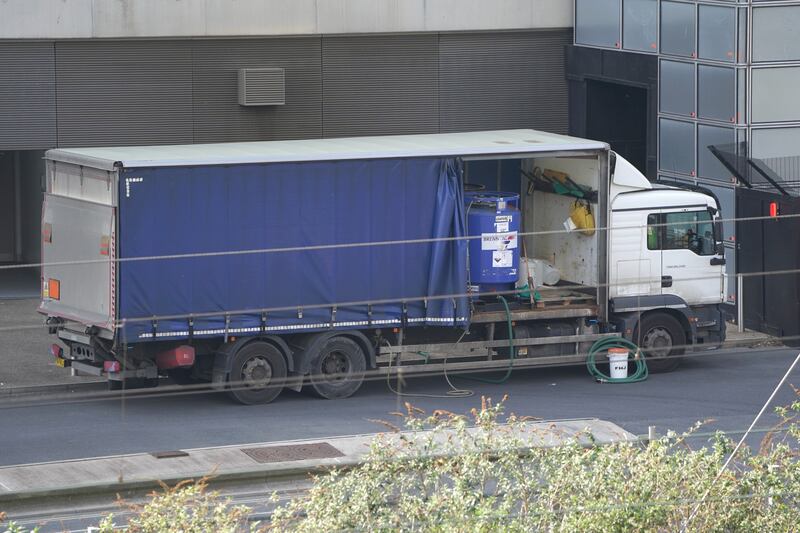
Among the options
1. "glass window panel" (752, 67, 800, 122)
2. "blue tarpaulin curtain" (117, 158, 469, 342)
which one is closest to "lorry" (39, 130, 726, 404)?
"blue tarpaulin curtain" (117, 158, 469, 342)

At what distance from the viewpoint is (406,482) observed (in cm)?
1066

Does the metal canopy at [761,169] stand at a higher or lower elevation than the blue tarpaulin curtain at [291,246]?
higher

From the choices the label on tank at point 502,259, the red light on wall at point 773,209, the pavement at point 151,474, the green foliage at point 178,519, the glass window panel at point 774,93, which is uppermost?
the glass window panel at point 774,93

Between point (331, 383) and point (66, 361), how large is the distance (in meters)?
3.57

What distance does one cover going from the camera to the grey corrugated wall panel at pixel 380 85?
94.5 ft

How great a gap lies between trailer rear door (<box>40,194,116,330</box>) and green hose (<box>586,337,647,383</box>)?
7.08 metres

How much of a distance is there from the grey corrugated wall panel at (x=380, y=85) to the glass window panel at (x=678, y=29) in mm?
4553

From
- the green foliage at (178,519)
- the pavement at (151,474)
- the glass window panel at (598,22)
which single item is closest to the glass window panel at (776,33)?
the glass window panel at (598,22)

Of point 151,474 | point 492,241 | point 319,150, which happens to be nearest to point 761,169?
point 492,241

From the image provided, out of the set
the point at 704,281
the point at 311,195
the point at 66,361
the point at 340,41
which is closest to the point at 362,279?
the point at 311,195

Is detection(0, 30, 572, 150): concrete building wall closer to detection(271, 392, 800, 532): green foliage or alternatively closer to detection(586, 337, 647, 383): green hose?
detection(586, 337, 647, 383): green hose

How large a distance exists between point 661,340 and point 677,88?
638cm

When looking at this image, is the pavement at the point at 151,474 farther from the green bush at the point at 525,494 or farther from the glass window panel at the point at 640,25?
the glass window panel at the point at 640,25

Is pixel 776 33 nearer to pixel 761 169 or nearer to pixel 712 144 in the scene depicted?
pixel 712 144
